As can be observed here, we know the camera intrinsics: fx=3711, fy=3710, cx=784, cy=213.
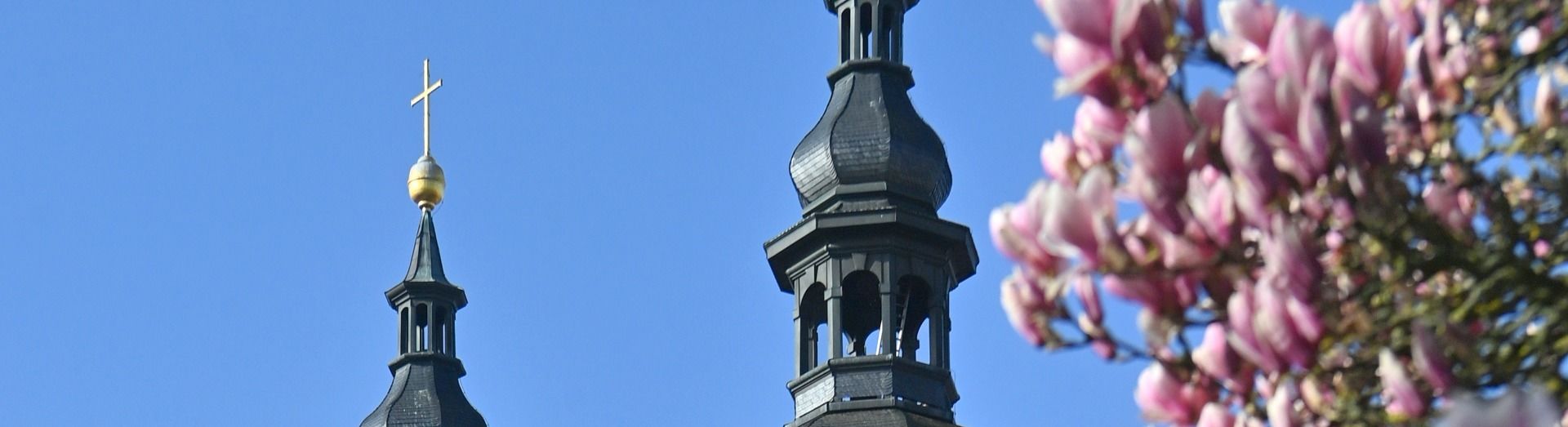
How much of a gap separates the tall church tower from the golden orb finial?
18 mm

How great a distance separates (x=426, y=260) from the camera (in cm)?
5594

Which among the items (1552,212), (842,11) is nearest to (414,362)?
(842,11)

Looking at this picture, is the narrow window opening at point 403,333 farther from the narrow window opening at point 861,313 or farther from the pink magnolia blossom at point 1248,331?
the pink magnolia blossom at point 1248,331

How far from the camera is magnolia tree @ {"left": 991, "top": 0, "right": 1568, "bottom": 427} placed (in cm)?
849

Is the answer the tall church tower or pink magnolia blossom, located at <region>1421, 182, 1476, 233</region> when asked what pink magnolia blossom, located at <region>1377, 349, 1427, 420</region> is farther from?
the tall church tower

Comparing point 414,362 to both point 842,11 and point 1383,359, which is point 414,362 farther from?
point 1383,359

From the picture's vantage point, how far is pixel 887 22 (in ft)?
152

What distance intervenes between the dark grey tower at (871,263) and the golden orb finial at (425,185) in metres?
14.6

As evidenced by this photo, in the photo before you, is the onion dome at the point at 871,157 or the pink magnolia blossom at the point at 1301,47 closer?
the pink magnolia blossom at the point at 1301,47

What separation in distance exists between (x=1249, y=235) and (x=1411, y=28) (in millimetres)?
641

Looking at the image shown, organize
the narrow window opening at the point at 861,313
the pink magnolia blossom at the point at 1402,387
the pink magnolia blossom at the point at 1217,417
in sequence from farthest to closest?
the narrow window opening at the point at 861,313
the pink magnolia blossom at the point at 1217,417
the pink magnolia blossom at the point at 1402,387

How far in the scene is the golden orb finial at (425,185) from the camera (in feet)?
190

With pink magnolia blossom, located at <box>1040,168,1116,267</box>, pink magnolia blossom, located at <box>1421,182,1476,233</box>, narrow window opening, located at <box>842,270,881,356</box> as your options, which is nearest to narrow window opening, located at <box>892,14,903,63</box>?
narrow window opening, located at <box>842,270,881,356</box>

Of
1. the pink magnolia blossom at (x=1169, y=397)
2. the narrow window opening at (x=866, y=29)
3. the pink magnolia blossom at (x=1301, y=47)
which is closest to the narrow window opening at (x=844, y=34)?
the narrow window opening at (x=866, y=29)
